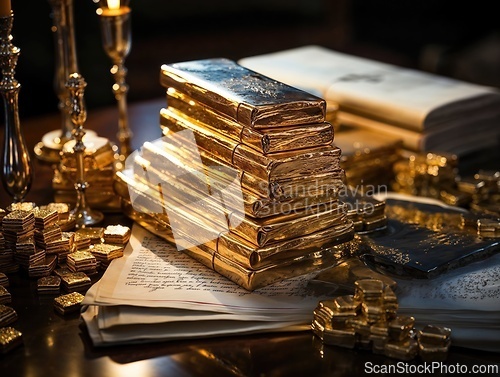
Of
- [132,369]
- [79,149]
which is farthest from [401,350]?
[79,149]

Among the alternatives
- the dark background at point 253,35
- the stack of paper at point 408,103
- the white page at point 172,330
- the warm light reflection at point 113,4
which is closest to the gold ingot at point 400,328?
the white page at point 172,330

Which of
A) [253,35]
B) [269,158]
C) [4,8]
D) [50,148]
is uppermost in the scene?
[4,8]

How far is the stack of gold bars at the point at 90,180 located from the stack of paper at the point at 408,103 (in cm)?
51

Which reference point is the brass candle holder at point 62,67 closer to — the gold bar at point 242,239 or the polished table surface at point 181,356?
the gold bar at point 242,239

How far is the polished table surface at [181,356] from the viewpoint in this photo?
1.07 m

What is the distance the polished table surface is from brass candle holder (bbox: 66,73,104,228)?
29cm

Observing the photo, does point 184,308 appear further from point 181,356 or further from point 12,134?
point 12,134

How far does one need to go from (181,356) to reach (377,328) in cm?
25

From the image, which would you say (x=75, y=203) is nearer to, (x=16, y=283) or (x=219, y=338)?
(x=16, y=283)

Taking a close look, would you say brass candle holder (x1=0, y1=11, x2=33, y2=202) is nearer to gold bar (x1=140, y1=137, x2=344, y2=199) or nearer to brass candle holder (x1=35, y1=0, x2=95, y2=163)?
gold bar (x1=140, y1=137, x2=344, y2=199)

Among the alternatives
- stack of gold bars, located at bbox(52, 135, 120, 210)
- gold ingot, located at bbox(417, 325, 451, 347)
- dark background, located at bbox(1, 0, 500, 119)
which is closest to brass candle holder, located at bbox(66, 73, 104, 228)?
stack of gold bars, located at bbox(52, 135, 120, 210)

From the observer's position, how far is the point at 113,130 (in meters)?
1.98

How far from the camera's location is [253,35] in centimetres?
417

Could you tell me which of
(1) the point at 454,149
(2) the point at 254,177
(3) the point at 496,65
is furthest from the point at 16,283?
(3) the point at 496,65
